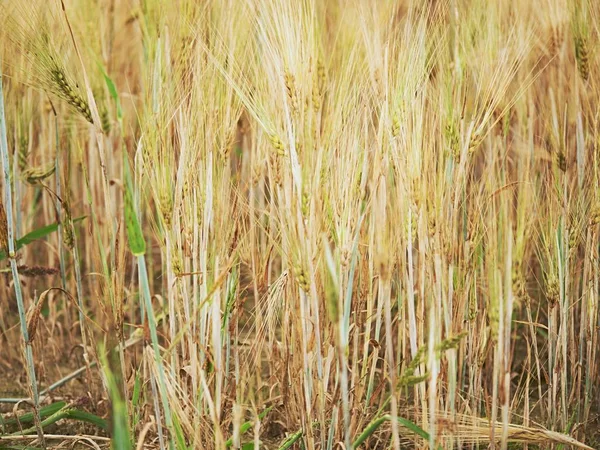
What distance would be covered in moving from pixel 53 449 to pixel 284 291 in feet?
2.02

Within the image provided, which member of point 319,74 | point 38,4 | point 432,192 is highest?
point 38,4

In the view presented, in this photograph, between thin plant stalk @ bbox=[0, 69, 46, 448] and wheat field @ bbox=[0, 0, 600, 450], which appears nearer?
wheat field @ bbox=[0, 0, 600, 450]

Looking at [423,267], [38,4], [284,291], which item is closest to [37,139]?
[38,4]

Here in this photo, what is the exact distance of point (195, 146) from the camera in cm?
143

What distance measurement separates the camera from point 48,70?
1473 mm

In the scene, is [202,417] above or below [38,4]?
below

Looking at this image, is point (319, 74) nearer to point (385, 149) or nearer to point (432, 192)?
point (385, 149)

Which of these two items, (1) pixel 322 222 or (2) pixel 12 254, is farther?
(2) pixel 12 254

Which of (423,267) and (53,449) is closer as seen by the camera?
(423,267)

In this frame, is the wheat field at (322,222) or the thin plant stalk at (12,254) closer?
the wheat field at (322,222)

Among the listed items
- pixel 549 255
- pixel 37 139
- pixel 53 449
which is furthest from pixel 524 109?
pixel 37 139

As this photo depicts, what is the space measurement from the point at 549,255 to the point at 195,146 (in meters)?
0.74

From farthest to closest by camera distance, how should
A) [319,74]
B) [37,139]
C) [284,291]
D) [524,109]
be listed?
[37,139]
[524,109]
[284,291]
[319,74]

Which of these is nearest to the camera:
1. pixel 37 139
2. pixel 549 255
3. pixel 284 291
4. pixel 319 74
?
pixel 319 74
